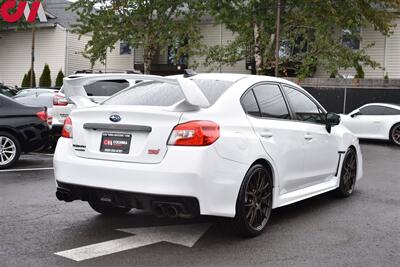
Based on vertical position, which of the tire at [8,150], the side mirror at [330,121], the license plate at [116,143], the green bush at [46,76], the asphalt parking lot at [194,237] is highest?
the green bush at [46,76]

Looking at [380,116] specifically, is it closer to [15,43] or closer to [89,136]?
[89,136]

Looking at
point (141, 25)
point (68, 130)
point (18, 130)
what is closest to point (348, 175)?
point (68, 130)

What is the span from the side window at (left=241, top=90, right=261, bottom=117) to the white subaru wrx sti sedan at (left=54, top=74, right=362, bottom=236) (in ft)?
0.04

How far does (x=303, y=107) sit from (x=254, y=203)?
174 cm

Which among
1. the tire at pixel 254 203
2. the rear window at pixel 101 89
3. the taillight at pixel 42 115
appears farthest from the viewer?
the rear window at pixel 101 89

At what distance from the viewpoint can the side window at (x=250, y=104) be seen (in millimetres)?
5480

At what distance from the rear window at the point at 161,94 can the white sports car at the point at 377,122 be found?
12113 mm

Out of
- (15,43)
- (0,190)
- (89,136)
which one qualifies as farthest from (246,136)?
(15,43)

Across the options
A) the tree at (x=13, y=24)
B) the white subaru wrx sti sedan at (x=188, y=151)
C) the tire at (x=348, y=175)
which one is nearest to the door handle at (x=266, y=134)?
the white subaru wrx sti sedan at (x=188, y=151)

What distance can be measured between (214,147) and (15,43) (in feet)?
117

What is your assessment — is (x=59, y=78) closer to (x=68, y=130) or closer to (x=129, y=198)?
(x=68, y=130)

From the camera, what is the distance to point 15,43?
3784cm

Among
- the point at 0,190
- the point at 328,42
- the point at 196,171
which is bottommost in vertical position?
the point at 0,190

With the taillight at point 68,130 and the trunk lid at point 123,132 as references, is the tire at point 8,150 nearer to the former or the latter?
the taillight at point 68,130
